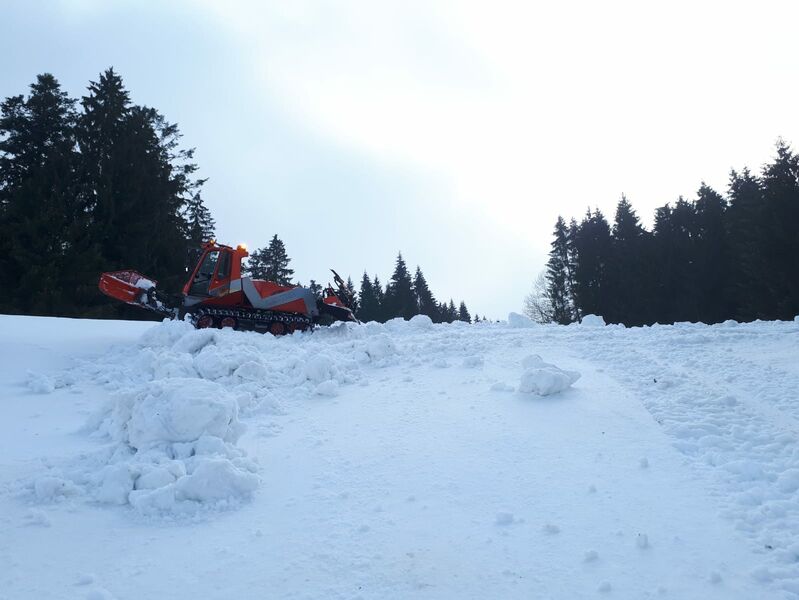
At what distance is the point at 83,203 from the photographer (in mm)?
23562

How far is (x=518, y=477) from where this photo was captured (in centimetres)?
462

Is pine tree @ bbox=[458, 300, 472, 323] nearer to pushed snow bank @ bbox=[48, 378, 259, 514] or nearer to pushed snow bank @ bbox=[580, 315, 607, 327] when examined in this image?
pushed snow bank @ bbox=[580, 315, 607, 327]

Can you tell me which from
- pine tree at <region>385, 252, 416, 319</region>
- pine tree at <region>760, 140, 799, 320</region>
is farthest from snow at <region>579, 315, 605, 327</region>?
pine tree at <region>385, 252, 416, 319</region>

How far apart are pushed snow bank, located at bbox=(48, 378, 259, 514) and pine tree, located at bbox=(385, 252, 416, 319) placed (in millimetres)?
42158

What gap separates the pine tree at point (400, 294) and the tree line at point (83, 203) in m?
23.4

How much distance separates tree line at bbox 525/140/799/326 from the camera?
2459cm

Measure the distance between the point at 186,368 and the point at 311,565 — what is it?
572cm

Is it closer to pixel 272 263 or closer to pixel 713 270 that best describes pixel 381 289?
pixel 272 263

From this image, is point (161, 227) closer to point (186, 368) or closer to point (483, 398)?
point (186, 368)

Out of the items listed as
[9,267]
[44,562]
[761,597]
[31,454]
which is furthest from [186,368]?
[9,267]

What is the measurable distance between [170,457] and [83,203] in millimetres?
23701

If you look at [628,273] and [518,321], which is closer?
[518,321]

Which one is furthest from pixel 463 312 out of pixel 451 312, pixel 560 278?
pixel 560 278

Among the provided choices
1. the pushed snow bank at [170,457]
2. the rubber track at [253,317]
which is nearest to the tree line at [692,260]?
the rubber track at [253,317]
